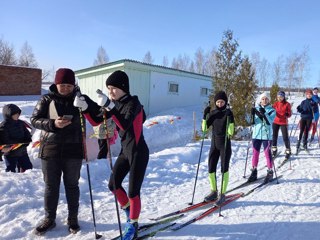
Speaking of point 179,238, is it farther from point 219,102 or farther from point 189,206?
point 219,102

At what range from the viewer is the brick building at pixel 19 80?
1038 inches

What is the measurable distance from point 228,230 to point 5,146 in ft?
15.9

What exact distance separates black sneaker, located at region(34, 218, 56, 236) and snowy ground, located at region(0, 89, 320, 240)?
0.08m

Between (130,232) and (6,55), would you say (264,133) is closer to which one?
(130,232)

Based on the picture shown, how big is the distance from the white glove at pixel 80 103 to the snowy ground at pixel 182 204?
5.58 ft

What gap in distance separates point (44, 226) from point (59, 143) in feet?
3.65

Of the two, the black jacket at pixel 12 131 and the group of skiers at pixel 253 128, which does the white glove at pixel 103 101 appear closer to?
the group of skiers at pixel 253 128

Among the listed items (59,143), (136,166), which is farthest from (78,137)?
(136,166)

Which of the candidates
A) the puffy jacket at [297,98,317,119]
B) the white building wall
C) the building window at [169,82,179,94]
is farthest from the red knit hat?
the building window at [169,82,179,94]

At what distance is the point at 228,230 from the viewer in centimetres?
401

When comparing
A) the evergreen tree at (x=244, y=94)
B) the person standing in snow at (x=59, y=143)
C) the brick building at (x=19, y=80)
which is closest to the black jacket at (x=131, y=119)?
the person standing in snow at (x=59, y=143)

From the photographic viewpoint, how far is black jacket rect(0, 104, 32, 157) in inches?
250

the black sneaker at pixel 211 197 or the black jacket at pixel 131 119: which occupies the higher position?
the black jacket at pixel 131 119

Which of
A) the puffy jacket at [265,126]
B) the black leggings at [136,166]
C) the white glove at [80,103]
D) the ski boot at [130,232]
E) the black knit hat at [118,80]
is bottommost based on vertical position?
the ski boot at [130,232]
